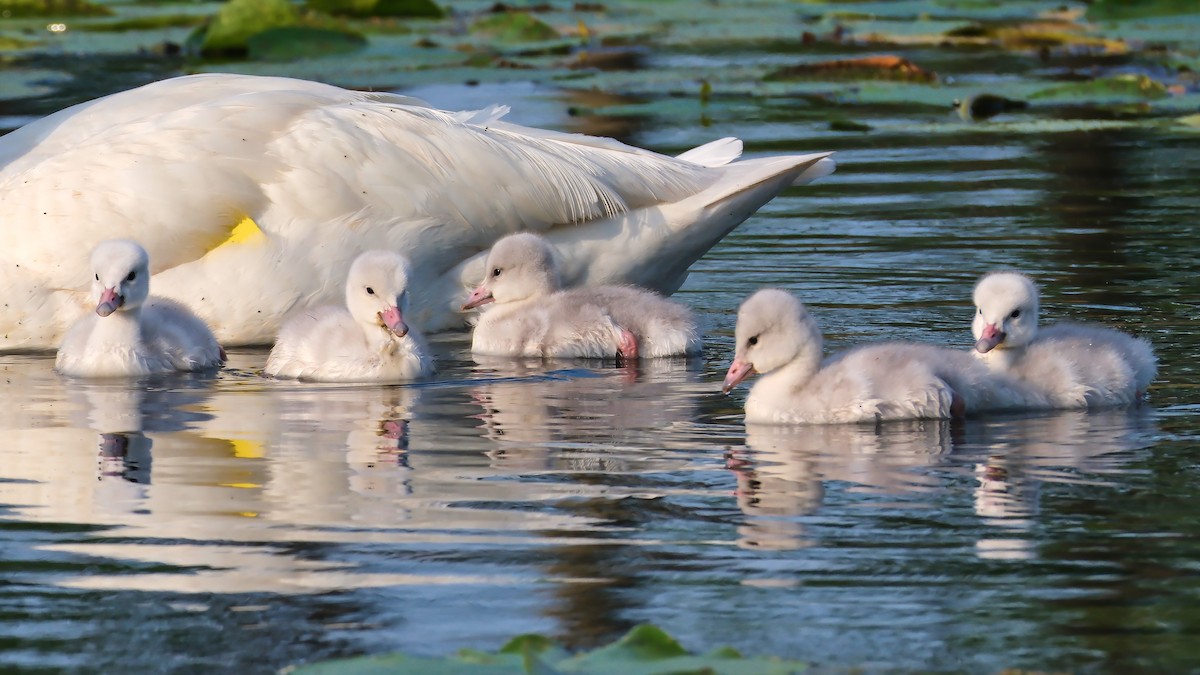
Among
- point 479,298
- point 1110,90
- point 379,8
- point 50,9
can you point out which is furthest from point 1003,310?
point 50,9

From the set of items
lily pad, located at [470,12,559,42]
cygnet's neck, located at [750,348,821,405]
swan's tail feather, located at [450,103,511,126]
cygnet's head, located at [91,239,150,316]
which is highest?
lily pad, located at [470,12,559,42]

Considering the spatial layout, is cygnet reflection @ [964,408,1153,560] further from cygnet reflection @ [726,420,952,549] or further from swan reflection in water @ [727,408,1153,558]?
cygnet reflection @ [726,420,952,549]

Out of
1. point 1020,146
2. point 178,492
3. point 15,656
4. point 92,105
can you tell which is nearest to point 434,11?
point 1020,146

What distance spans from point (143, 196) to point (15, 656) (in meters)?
4.12

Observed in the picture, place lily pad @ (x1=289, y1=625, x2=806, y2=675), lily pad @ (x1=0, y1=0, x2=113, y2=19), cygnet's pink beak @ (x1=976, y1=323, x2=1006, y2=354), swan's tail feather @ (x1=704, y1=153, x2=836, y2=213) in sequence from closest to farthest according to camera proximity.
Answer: lily pad @ (x1=289, y1=625, x2=806, y2=675)
cygnet's pink beak @ (x1=976, y1=323, x2=1006, y2=354)
swan's tail feather @ (x1=704, y1=153, x2=836, y2=213)
lily pad @ (x1=0, y1=0, x2=113, y2=19)

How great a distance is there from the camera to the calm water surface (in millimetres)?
4270

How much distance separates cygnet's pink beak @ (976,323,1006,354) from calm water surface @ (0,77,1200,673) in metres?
0.24

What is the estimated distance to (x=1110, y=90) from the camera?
15.8 metres

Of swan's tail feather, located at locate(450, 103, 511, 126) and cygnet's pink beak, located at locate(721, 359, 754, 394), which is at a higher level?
swan's tail feather, located at locate(450, 103, 511, 126)

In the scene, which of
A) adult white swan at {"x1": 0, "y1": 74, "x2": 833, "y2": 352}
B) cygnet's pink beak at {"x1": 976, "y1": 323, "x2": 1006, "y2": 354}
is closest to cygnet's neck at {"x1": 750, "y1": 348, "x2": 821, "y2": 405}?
cygnet's pink beak at {"x1": 976, "y1": 323, "x2": 1006, "y2": 354}

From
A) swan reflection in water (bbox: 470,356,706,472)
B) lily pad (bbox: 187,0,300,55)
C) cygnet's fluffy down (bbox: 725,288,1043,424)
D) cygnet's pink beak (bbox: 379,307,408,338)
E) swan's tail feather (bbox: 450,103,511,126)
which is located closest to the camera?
swan reflection in water (bbox: 470,356,706,472)

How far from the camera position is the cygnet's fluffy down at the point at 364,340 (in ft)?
24.6

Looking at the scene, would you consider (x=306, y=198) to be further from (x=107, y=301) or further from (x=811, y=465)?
(x=811, y=465)

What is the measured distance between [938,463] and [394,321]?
2286mm
